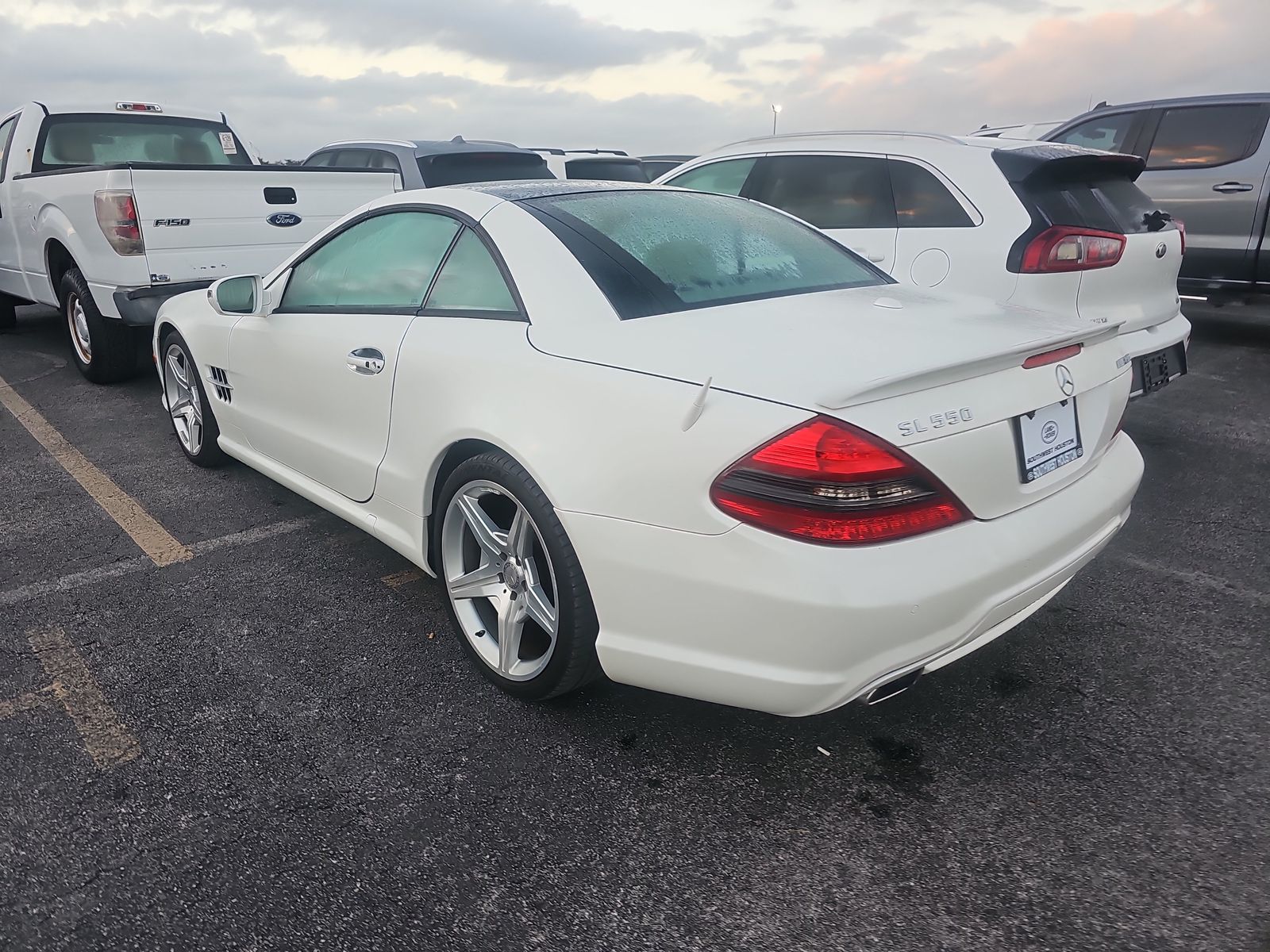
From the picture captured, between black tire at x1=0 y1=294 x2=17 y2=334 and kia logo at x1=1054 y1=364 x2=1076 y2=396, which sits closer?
kia logo at x1=1054 y1=364 x2=1076 y2=396

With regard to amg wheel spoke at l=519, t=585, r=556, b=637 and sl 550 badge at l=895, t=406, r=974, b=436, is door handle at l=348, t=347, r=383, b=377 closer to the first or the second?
amg wheel spoke at l=519, t=585, r=556, b=637

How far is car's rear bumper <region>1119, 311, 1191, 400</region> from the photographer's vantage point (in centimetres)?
417

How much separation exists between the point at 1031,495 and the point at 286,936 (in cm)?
193

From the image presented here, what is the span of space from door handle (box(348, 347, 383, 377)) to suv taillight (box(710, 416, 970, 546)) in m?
1.46

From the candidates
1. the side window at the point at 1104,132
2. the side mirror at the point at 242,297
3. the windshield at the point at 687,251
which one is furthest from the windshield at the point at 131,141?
the side window at the point at 1104,132

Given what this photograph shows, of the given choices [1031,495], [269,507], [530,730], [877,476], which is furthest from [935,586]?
[269,507]

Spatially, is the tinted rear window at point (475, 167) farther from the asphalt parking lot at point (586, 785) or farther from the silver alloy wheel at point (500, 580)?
the silver alloy wheel at point (500, 580)

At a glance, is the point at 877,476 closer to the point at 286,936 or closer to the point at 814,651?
the point at 814,651

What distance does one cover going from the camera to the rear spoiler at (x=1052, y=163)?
168 inches

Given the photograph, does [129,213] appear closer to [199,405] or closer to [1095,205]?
[199,405]

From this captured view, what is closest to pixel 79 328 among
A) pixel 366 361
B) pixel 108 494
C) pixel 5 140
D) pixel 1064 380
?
pixel 5 140

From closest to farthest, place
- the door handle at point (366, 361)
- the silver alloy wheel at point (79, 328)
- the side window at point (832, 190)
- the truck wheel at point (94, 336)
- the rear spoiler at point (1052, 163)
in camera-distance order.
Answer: the door handle at point (366, 361) < the rear spoiler at point (1052, 163) < the side window at point (832, 190) < the truck wheel at point (94, 336) < the silver alloy wheel at point (79, 328)

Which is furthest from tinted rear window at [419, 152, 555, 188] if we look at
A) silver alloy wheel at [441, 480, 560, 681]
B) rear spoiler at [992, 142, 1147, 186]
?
silver alloy wheel at [441, 480, 560, 681]

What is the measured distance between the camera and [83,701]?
2658 mm
